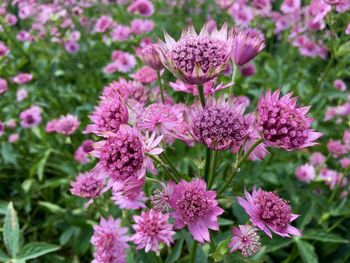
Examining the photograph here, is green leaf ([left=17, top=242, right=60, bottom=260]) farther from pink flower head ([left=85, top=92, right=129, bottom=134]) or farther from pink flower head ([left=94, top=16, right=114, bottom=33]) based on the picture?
pink flower head ([left=94, top=16, right=114, bottom=33])

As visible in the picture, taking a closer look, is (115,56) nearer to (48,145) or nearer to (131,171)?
(48,145)

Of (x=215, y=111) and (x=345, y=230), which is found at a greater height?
(x=215, y=111)

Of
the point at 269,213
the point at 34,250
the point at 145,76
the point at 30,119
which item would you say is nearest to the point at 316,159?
the point at 145,76

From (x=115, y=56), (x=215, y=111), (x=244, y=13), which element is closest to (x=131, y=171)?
(x=215, y=111)

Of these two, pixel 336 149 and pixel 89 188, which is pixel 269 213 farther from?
pixel 336 149

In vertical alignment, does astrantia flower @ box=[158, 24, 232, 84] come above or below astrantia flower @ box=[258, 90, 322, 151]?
above

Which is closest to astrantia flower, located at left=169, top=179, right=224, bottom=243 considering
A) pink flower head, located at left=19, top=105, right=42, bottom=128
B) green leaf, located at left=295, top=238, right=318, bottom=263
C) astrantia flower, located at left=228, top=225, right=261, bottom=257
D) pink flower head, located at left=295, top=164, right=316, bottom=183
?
astrantia flower, located at left=228, top=225, right=261, bottom=257

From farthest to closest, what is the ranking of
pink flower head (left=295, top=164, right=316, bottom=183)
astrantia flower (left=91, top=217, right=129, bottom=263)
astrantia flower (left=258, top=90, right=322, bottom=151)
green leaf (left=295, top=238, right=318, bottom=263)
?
pink flower head (left=295, top=164, right=316, bottom=183) → green leaf (left=295, top=238, right=318, bottom=263) → astrantia flower (left=91, top=217, right=129, bottom=263) → astrantia flower (left=258, top=90, right=322, bottom=151)

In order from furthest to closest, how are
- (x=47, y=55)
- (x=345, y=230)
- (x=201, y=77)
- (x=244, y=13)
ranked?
(x=47, y=55) < (x=244, y=13) < (x=345, y=230) < (x=201, y=77)
